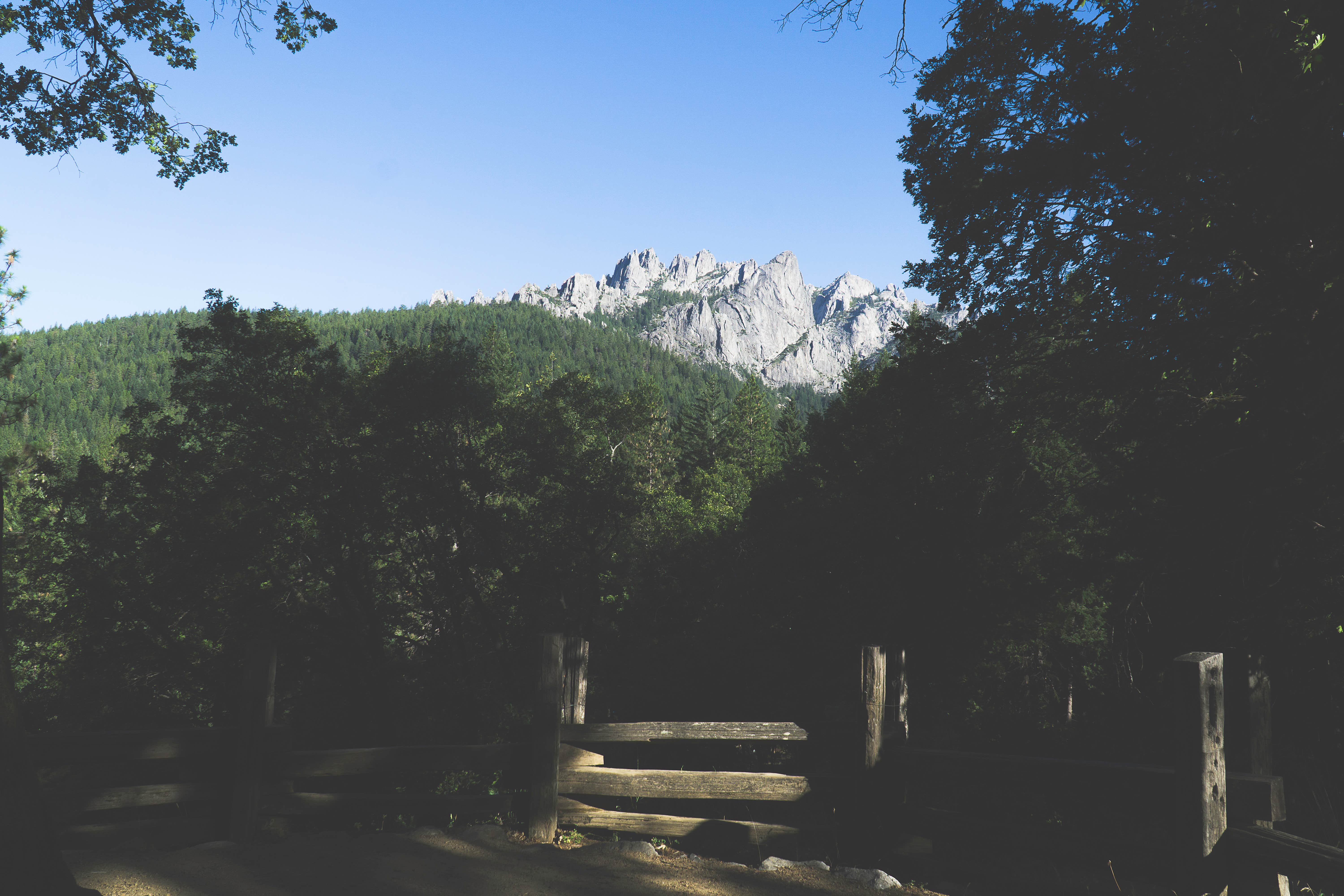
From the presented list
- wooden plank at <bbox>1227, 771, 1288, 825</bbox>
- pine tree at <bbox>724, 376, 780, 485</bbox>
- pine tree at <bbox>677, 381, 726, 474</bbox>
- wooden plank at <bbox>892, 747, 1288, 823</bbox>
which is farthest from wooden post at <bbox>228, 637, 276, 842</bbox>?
pine tree at <bbox>677, 381, 726, 474</bbox>

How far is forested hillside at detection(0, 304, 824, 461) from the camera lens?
78125mm

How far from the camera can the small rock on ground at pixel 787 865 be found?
521cm

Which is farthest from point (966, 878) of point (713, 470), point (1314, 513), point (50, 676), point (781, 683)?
point (713, 470)

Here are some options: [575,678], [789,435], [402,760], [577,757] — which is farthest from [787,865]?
[789,435]

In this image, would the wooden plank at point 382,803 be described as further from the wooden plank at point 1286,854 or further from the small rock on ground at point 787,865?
the wooden plank at point 1286,854

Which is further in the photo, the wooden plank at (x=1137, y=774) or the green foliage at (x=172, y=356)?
the green foliage at (x=172, y=356)

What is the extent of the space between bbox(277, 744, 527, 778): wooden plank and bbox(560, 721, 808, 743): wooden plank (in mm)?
457

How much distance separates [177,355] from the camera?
55.0 meters

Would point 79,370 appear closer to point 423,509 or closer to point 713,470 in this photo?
point 713,470

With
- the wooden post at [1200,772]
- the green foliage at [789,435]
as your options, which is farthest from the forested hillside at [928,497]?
the green foliage at [789,435]

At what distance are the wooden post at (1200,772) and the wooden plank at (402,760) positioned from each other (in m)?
4.33

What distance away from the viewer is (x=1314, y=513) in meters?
7.46

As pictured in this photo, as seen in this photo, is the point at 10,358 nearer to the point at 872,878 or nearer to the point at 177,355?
the point at 872,878

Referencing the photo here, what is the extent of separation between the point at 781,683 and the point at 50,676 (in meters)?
17.7
